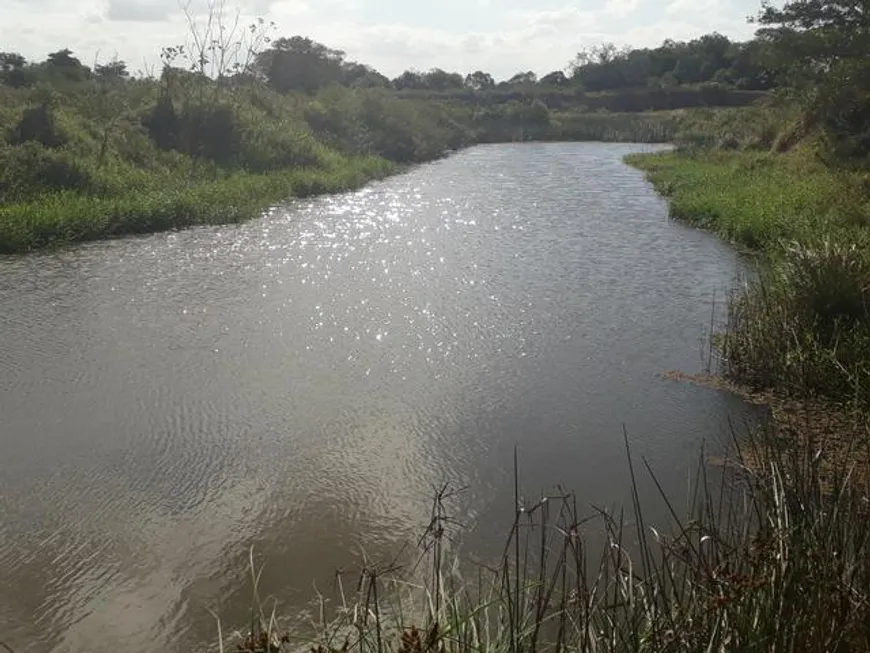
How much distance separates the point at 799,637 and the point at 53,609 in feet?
11.6

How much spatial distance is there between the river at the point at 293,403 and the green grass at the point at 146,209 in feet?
2.39

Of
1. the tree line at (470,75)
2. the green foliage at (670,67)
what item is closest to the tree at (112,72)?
the tree line at (470,75)

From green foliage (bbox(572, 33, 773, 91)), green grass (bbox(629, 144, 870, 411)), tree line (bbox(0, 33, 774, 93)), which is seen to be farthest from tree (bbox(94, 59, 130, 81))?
green foliage (bbox(572, 33, 773, 91))

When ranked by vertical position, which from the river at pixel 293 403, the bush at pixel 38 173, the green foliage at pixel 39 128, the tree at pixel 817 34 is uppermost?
the tree at pixel 817 34

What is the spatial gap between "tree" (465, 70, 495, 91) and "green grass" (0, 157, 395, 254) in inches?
2393

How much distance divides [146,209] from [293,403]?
9206 millimetres

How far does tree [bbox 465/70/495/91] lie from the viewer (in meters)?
79.5

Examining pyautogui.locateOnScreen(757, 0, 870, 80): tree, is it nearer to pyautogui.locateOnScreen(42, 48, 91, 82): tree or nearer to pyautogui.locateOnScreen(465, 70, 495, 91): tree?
pyautogui.locateOnScreen(42, 48, 91, 82): tree

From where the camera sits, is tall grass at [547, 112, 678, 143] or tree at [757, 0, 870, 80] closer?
tree at [757, 0, 870, 80]

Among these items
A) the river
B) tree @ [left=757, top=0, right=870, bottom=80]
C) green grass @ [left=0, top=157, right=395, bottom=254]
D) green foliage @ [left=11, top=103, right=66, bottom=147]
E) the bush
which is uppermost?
tree @ [left=757, top=0, right=870, bottom=80]

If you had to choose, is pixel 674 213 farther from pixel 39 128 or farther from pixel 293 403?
pixel 39 128

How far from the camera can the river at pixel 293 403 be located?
4.73m

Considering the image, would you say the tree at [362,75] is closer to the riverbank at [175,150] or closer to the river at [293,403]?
the riverbank at [175,150]

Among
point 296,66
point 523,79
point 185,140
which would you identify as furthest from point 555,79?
point 185,140
